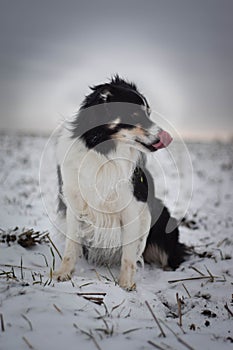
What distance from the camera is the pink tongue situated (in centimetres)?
323

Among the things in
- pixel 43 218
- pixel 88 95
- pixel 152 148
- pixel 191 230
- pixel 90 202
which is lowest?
pixel 191 230

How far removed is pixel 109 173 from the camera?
319 cm

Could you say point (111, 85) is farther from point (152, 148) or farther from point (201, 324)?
point (201, 324)

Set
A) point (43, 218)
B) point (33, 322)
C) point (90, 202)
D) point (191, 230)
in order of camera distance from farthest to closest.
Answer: point (191, 230) → point (43, 218) → point (90, 202) → point (33, 322)

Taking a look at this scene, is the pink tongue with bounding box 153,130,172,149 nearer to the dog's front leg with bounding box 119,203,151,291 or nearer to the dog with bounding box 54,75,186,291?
the dog with bounding box 54,75,186,291

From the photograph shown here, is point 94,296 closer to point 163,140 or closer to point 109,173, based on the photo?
point 109,173

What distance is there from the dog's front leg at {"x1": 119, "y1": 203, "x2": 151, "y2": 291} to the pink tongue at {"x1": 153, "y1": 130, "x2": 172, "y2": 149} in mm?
611

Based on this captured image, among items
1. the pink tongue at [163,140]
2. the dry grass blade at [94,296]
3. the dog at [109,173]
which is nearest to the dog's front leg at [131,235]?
the dog at [109,173]

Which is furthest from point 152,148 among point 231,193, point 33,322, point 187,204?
point 231,193

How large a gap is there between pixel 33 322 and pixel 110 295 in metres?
0.72

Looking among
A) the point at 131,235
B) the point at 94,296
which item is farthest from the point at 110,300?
the point at 131,235

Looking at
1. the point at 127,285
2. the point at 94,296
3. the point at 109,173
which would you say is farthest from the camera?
the point at 109,173

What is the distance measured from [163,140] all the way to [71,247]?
4.65 ft

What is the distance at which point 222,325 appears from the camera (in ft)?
6.52
